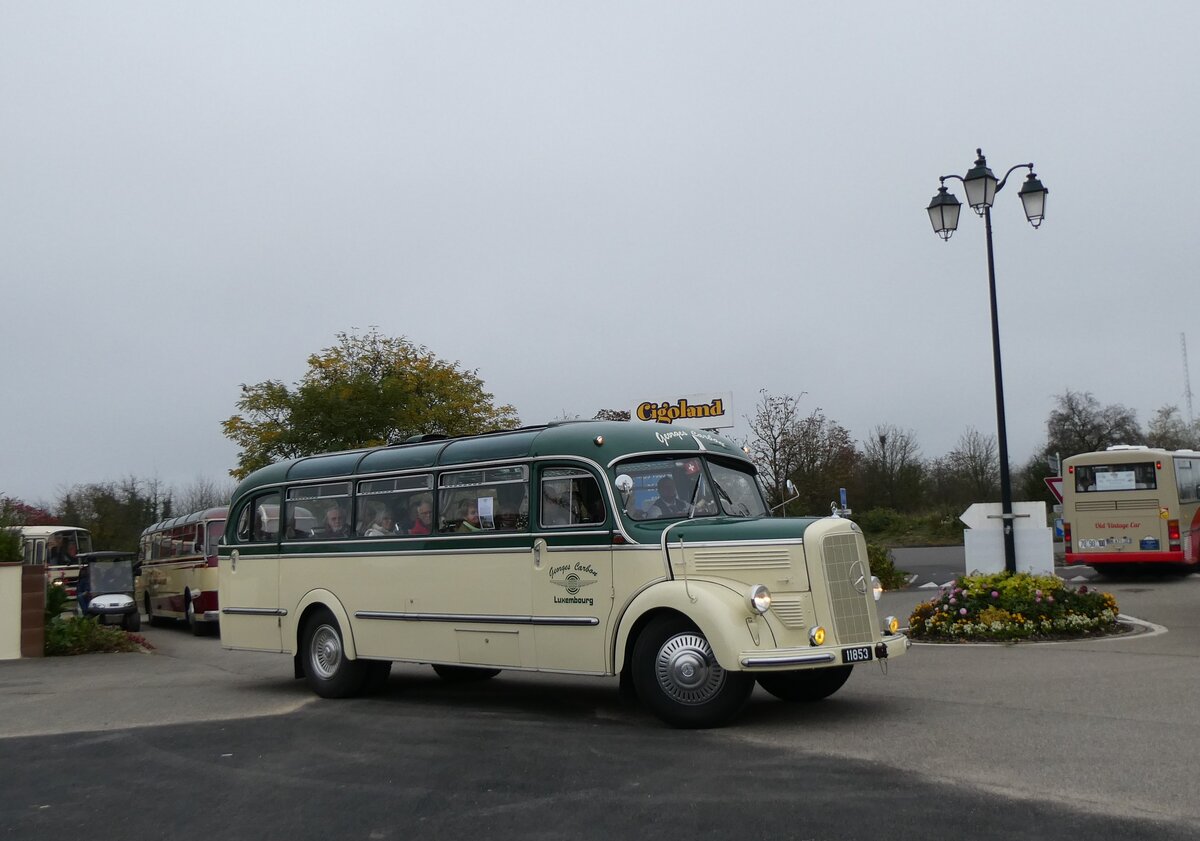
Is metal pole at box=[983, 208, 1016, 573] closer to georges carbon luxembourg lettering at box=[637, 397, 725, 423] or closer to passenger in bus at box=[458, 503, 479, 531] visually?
passenger in bus at box=[458, 503, 479, 531]

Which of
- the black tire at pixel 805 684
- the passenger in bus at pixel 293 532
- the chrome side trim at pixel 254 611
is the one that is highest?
the passenger in bus at pixel 293 532

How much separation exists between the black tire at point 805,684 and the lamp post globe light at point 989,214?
6.61 m

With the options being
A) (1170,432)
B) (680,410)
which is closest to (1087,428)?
(1170,432)

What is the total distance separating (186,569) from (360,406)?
47.3 ft

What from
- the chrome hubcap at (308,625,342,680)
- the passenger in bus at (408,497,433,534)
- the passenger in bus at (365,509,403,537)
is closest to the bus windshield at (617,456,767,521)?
the passenger in bus at (408,497,433,534)

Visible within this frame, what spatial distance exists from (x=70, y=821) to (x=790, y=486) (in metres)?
7.14

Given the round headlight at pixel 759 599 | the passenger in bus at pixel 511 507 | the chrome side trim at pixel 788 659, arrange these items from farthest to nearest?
1. the passenger in bus at pixel 511 507
2. the round headlight at pixel 759 599
3. the chrome side trim at pixel 788 659

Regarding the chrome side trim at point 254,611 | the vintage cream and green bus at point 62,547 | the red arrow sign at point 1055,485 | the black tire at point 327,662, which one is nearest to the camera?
the black tire at point 327,662

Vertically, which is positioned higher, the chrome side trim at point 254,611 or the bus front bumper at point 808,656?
the chrome side trim at point 254,611

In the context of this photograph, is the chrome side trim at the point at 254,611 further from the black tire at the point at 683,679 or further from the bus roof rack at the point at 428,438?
the black tire at the point at 683,679

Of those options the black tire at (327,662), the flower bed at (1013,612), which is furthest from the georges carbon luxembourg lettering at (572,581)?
the flower bed at (1013,612)

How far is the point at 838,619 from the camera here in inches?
355

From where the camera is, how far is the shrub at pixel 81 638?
18.8m

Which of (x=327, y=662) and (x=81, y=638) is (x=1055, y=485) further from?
(x=81, y=638)
